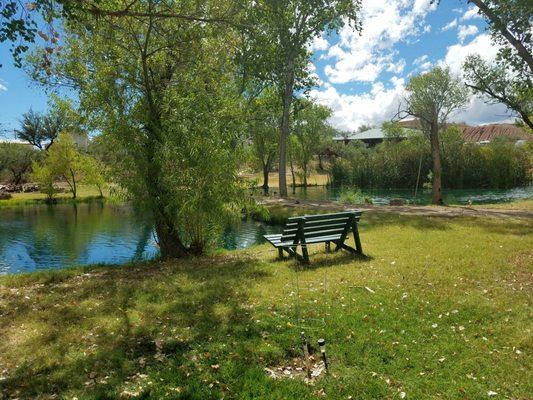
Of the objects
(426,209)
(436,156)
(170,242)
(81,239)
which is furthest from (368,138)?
(170,242)

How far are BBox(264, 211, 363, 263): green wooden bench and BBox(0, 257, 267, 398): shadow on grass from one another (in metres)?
0.93

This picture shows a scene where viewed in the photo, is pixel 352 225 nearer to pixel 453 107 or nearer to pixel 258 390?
pixel 258 390

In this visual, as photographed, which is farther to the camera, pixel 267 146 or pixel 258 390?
pixel 267 146

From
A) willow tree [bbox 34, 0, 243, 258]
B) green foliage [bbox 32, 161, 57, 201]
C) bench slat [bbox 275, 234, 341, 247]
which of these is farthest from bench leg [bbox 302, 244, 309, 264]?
green foliage [bbox 32, 161, 57, 201]

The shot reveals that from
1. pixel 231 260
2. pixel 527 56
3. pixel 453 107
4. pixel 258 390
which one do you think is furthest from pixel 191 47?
pixel 453 107

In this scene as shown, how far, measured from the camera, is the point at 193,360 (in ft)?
15.5

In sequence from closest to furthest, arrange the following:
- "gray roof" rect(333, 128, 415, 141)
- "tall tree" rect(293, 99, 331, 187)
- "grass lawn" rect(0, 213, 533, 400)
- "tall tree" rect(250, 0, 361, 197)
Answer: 1. "grass lawn" rect(0, 213, 533, 400)
2. "tall tree" rect(250, 0, 361, 197)
3. "tall tree" rect(293, 99, 331, 187)
4. "gray roof" rect(333, 128, 415, 141)

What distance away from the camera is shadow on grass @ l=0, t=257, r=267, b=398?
14.6 feet

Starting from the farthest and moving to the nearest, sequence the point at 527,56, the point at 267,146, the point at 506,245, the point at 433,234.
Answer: the point at 267,146, the point at 433,234, the point at 506,245, the point at 527,56

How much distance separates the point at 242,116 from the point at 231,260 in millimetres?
4737

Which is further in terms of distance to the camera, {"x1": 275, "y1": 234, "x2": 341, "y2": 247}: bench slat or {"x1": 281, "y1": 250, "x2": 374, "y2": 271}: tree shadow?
{"x1": 275, "y1": 234, "x2": 341, "y2": 247}: bench slat

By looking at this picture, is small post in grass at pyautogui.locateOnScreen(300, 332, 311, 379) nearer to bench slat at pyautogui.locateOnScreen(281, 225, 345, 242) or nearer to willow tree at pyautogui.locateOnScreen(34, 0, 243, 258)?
bench slat at pyautogui.locateOnScreen(281, 225, 345, 242)

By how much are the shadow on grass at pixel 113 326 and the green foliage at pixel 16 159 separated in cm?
5692

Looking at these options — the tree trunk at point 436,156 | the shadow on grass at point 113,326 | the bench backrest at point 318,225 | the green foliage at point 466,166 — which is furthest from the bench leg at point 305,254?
the green foliage at point 466,166
